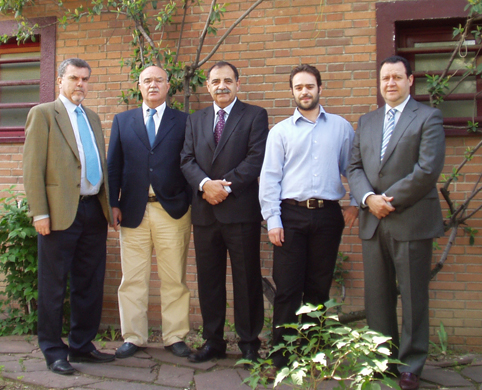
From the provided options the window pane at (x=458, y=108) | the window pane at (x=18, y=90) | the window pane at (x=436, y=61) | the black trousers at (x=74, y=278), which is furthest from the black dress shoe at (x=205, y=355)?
the window pane at (x=18, y=90)

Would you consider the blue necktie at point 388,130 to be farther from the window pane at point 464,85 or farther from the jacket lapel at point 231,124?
the window pane at point 464,85

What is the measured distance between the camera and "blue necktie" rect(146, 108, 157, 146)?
3767 mm

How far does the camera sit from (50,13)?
4.92m

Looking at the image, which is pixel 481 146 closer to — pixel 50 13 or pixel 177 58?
pixel 177 58

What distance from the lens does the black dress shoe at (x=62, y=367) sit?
3344mm

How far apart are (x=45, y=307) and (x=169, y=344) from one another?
3.31 feet

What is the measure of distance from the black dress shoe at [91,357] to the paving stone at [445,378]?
233cm

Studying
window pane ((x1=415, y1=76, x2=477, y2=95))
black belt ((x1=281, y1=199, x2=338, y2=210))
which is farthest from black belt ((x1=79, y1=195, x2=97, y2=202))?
window pane ((x1=415, y1=76, x2=477, y2=95))

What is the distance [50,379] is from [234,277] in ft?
4.79

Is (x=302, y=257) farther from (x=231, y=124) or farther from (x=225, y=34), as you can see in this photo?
(x=225, y=34)

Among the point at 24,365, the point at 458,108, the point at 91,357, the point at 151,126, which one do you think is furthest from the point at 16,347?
the point at 458,108

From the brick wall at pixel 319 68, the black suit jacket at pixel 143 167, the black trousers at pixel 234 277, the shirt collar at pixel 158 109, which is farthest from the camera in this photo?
the brick wall at pixel 319 68

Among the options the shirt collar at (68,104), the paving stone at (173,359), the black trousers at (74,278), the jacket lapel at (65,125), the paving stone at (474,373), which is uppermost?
the shirt collar at (68,104)

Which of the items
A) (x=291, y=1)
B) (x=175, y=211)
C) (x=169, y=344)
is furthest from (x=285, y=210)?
(x=291, y=1)
